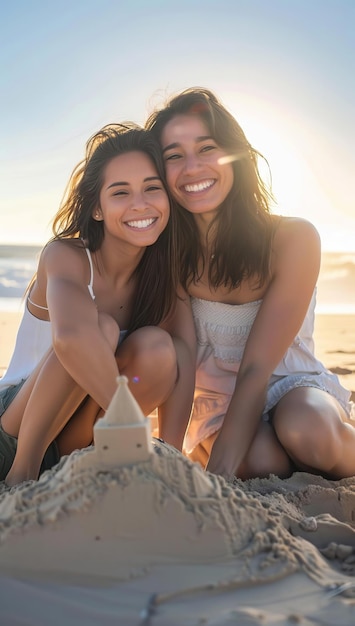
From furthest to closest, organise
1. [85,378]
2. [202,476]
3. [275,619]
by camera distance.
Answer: [85,378], [202,476], [275,619]

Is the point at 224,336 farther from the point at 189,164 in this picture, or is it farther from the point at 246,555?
the point at 246,555

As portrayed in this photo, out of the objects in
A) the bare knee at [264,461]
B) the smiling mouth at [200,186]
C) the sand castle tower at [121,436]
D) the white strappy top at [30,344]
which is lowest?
the bare knee at [264,461]

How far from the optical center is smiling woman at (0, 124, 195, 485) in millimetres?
2809

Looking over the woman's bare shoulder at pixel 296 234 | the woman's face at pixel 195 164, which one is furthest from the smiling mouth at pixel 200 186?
the woman's bare shoulder at pixel 296 234

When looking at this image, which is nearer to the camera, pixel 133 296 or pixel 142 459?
pixel 142 459

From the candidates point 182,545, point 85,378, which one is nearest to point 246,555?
point 182,545

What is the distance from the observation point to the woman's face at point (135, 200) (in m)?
3.18

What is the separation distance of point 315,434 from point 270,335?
50 cm

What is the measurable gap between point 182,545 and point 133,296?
6.11ft

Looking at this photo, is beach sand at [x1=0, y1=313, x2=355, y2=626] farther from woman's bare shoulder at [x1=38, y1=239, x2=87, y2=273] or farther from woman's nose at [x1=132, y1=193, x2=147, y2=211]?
woman's nose at [x1=132, y1=193, x2=147, y2=211]

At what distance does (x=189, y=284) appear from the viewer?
349 cm

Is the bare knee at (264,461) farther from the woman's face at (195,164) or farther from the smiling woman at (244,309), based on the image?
the woman's face at (195,164)

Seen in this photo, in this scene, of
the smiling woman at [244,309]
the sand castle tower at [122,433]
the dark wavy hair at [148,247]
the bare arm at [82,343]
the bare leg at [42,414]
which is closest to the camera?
the sand castle tower at [122,433]

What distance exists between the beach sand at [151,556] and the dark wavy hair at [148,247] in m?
1.49
